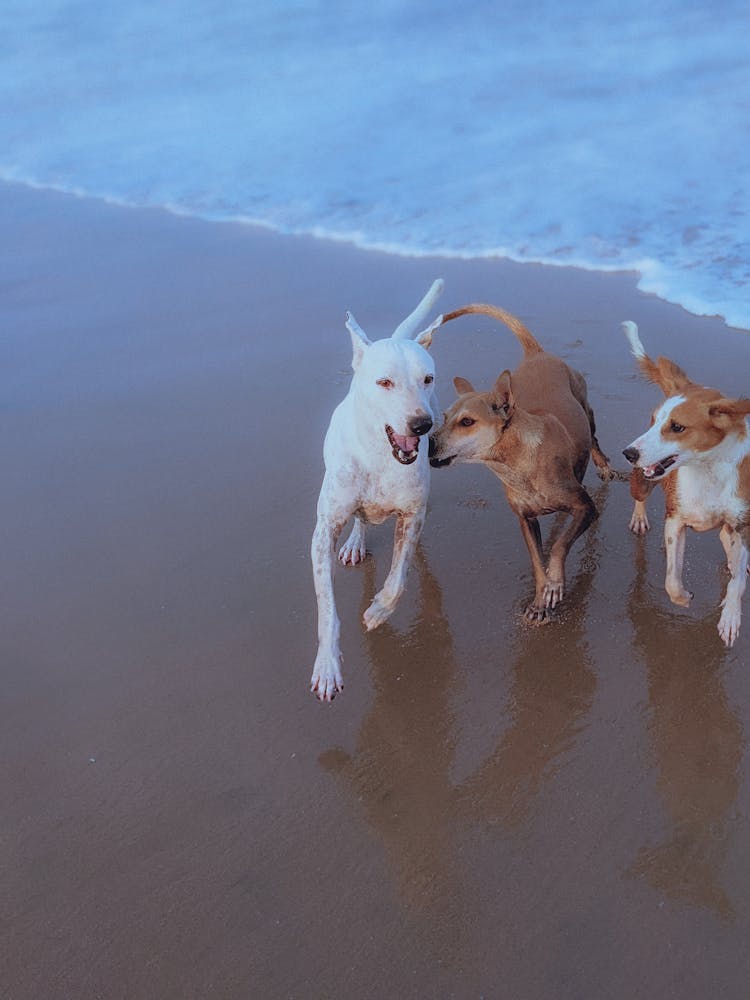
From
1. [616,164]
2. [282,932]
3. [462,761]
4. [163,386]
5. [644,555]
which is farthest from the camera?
[616,164]

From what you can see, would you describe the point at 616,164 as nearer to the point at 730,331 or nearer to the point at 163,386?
the point at 730,331

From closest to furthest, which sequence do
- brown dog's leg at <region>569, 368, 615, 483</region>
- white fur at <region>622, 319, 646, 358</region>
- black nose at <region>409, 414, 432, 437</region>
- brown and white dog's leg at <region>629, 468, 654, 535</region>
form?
1. black nose at <region>409, 414, 432, 437</region>
2. brown and white dog's leg at <region>629, 468, 654, 535</region>
3. white fur at <region>622, 319, 646, 358</region>
4. brown dog's leg at <region>569, 368, 615, 483</region>

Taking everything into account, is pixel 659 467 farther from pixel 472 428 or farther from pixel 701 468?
pixel 472 428

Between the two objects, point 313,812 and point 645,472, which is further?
point 645,472

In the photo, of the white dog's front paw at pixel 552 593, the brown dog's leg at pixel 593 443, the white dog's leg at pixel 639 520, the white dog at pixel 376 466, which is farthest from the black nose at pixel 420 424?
the brown dog's leg at pixel 593 443

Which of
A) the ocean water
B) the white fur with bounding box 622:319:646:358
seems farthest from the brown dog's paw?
the ocean water

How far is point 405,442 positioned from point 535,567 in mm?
939

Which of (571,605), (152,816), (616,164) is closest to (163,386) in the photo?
(571,605)

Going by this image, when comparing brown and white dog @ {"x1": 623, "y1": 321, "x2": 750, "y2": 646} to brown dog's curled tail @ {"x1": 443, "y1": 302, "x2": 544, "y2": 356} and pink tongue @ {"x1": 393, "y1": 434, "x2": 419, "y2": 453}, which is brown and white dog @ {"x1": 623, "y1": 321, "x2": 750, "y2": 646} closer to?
pink tongue @ {"x1": 393, "y1": 434, "x2": 419, "y2": 453}

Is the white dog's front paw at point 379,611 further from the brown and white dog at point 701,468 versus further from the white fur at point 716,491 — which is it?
the white fur at point 716,491

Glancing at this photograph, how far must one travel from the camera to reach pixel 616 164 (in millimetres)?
11227

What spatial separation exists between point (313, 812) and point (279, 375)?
383cm

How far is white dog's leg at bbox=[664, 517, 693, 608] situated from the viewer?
12.9 ft

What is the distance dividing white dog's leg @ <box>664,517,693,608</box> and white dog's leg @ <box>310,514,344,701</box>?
4.46ft
